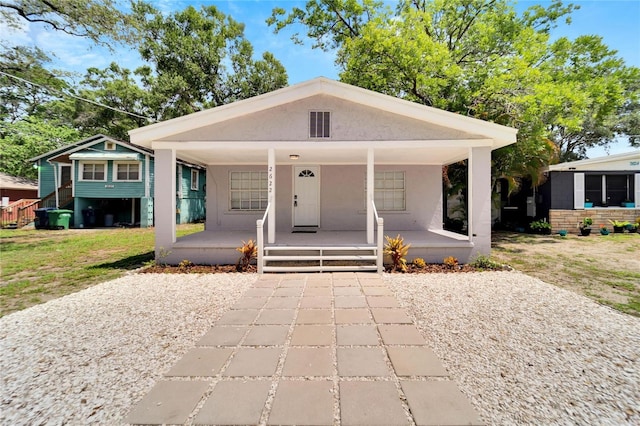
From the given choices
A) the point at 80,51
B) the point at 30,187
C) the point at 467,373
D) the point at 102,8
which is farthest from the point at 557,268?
the point at 30,187

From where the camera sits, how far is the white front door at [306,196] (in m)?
9.84

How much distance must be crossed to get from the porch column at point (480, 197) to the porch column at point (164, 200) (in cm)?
736

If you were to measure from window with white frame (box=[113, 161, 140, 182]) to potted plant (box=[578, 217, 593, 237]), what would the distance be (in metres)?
22.1

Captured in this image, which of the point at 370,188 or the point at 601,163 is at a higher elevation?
the point at 601,163

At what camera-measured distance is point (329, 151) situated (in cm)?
755

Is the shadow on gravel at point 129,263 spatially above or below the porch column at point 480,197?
→ below

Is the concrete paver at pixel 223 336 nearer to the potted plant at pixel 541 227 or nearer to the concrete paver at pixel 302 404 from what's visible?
the concrete paver at pixel 302 404

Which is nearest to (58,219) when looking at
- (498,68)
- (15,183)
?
(15,183)

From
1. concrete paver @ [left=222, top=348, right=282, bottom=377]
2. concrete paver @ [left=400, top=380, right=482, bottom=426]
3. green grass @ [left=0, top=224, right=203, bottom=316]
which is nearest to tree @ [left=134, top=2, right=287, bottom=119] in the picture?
green grass @ [left=0, top=224, right=203, bottom=316]

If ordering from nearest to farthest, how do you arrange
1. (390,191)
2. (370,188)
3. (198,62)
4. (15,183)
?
(370,188)
(390,191)
(15,183)
(198,62)

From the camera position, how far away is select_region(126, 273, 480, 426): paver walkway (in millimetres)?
2135

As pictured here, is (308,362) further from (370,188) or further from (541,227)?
(541,227)

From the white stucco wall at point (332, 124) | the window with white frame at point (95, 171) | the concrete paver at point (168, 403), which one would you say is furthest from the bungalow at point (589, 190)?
the window with white frame at point (95, 171)

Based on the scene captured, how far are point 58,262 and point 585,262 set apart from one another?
1412cm
